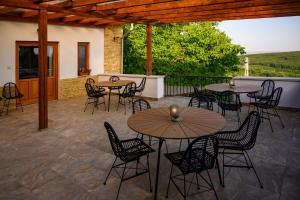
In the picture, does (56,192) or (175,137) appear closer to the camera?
(175,137)

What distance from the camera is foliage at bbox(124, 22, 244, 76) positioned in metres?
14.7

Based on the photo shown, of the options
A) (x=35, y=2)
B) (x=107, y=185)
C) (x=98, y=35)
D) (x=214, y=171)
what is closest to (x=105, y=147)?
(x=107, y=185)

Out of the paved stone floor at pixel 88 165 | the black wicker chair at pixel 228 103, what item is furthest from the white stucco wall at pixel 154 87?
the black wicker chair at pixel 228 103

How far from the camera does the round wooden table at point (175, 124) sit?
2.83m

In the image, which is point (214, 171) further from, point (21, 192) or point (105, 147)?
point (21, 192)

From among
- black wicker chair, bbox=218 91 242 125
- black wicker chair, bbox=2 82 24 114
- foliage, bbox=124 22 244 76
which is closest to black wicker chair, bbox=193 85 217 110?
black wicker chair, bbox=218 91 242 125

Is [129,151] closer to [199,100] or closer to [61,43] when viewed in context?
[199,100]

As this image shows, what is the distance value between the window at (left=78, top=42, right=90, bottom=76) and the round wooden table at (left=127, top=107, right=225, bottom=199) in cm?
683

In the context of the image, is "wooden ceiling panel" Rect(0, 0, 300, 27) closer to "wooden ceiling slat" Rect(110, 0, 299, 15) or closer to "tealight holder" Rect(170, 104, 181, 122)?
"wooden ceiling slat" Rect(110, 0, 299, 15)

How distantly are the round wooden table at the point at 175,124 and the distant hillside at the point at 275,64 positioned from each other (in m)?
13.7

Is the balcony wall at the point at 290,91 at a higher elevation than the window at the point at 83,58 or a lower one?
lower

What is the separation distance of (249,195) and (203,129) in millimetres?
917

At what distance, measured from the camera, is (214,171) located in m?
3.55

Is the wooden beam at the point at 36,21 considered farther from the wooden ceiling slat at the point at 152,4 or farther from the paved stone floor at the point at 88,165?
the paved stone floor at the point at 88,165
